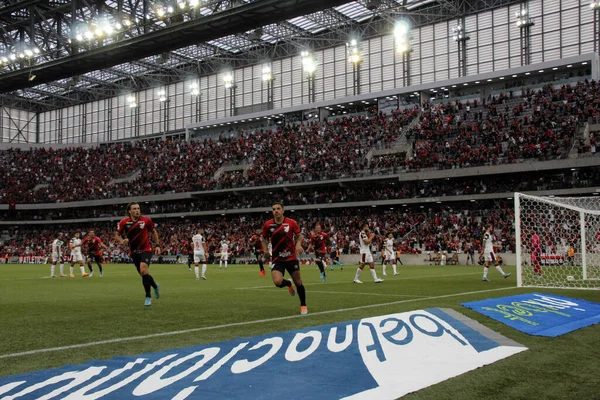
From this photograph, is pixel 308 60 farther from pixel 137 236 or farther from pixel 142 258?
pixel 142 258

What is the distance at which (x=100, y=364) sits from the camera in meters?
6.18

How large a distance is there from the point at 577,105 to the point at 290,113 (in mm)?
31333

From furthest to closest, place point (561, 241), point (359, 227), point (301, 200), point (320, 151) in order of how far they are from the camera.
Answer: point (320, 151) → point (301, 200) → point (359, 227) → point (561, 241)

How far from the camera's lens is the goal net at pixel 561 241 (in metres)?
20.3

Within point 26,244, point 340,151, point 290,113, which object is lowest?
point 26,244

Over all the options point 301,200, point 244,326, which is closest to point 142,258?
point 244,326

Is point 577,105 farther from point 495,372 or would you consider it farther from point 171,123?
point 171,123

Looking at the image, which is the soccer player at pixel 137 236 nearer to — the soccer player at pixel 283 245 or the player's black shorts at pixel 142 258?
the player's black shorts at pixel 142 258

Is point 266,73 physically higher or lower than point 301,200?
higher

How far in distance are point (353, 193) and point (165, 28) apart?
2834 centimetres

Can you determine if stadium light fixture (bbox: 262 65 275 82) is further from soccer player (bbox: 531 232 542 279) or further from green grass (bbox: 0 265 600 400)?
green grass (bbox: 0 265 600 400)

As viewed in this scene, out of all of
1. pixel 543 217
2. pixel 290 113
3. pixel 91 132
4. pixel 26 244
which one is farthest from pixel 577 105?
pixel 91 132

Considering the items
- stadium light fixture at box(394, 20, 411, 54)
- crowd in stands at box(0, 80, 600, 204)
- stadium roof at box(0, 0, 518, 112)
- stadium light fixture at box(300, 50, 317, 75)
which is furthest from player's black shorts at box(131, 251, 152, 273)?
stadium light fixture at box(300, 50, 317, 75)

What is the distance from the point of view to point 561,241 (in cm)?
→ 2519
